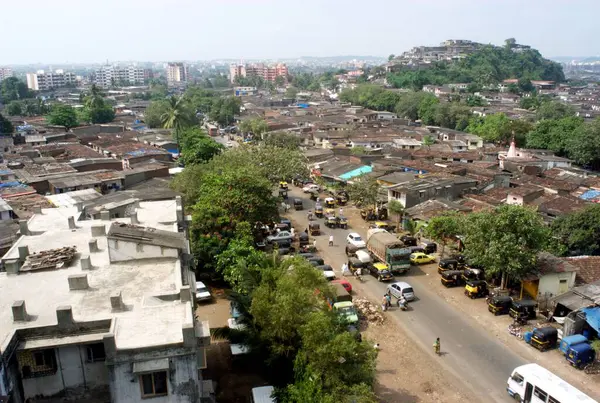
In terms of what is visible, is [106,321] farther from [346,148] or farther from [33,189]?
[346,148]

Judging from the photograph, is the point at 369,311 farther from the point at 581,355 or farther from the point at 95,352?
the point at 95,352

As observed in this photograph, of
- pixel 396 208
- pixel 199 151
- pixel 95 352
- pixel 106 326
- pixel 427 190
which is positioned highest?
pixel 106 326

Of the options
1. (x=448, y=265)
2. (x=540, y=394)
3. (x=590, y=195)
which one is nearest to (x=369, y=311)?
(x=448, y=265)

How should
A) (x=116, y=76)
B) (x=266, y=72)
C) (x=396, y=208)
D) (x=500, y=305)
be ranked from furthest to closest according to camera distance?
(x=116, y=76)
(x=266, y=72)
(x=396, y=208)
(x=500, y=305)

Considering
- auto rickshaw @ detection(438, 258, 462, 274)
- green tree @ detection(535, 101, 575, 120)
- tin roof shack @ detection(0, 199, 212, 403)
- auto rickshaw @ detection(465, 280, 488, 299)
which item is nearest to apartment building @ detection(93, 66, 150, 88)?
green tree @ detection(535, 101, 575, 120)

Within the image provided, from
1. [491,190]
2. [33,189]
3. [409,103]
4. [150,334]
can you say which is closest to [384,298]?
[150,334]

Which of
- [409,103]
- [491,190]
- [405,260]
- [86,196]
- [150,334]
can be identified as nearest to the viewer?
[150,334]

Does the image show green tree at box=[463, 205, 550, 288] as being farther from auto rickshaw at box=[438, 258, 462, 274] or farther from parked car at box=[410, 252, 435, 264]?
parked car at box=[410, 252, 435, 264]
